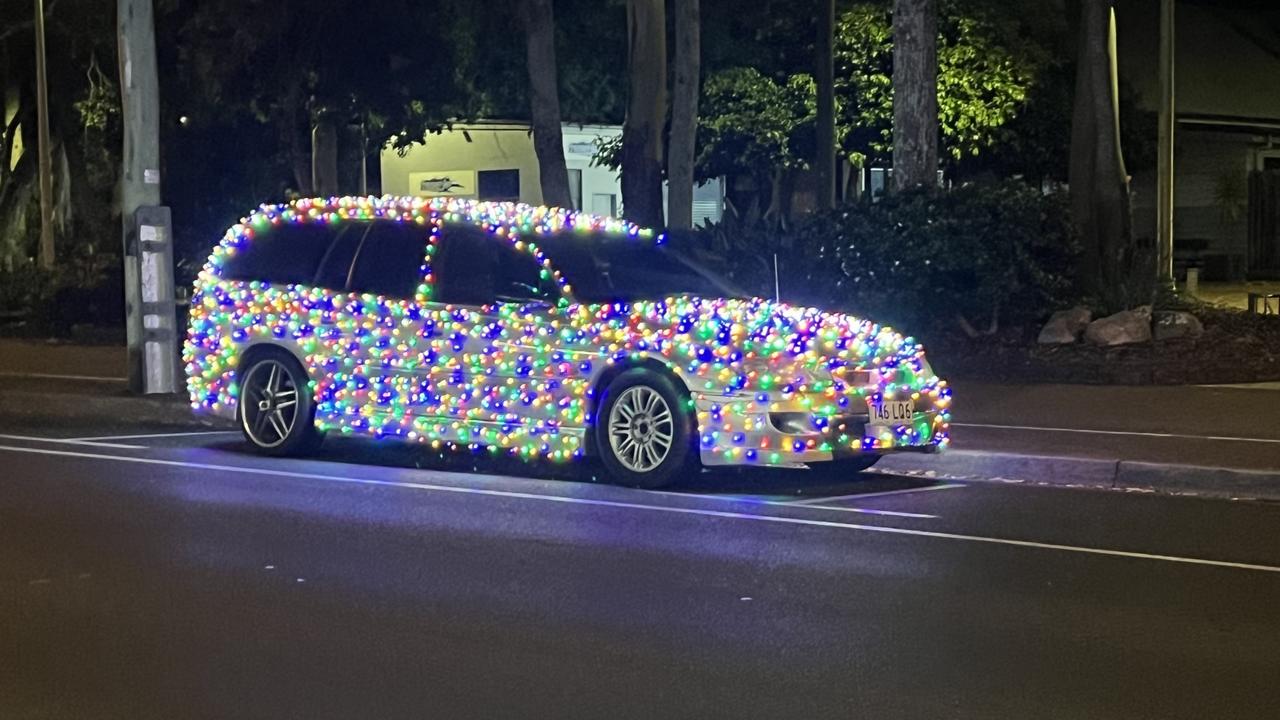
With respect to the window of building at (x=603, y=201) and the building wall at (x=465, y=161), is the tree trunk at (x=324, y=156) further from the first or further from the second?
the window of building at (x=603, y=201)

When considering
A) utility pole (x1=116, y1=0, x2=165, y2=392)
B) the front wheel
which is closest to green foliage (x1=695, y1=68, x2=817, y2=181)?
utility pole (x1=116, y1=0, x2=165, y2=392)

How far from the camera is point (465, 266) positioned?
470 inches

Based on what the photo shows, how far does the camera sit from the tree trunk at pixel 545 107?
20.4 metres

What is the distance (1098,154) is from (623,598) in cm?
1306

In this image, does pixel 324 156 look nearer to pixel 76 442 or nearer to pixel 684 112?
pixel 684 112

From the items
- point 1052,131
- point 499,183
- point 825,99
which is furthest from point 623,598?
point 499,183

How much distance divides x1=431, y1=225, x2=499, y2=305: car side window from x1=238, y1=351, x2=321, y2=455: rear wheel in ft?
4.57

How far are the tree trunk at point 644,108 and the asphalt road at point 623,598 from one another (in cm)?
830

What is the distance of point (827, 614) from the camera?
299 inches

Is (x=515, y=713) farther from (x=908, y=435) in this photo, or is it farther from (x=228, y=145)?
(x=228, y=145)

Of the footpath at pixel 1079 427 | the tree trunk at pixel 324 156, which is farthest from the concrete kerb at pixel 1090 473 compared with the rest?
the tree trunk at pixel 324 156

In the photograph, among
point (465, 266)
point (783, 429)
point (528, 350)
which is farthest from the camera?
point (465, 266)

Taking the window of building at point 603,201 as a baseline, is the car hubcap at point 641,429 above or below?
below

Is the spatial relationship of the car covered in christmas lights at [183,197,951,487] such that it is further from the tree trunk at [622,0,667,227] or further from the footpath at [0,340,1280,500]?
the tree trunk at [622,0,667,227]
